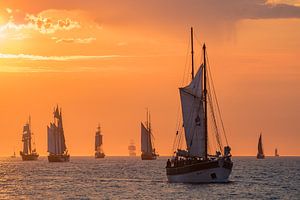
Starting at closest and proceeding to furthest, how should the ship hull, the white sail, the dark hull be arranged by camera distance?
the dark hull → the ship hull → the white sail

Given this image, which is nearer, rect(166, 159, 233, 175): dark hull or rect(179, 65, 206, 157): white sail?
rect(166, 159, 233, 175): dark hull

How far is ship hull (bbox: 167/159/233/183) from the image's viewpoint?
108625 millimetres

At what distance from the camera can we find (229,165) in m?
110

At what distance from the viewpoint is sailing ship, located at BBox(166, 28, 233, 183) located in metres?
109

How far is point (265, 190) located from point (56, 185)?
32.7 m

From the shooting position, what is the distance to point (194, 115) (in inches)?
4547

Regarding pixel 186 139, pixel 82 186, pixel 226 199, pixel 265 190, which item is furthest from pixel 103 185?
pixel 226 199

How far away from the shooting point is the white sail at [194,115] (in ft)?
373

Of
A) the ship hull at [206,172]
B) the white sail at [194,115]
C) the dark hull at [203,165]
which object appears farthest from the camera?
the white sail at [194,115]

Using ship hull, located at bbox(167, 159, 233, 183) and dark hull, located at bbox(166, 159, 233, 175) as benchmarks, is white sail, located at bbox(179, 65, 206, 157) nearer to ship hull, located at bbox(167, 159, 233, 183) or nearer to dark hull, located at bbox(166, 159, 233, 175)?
dark hull, located at bbox(166, 159, 233, 175)

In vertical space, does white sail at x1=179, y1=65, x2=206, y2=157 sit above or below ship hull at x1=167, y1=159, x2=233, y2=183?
above

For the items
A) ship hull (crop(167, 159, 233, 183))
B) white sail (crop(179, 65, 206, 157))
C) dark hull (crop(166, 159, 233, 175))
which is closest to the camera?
dark hull (crop(166, 159, 233, 175))

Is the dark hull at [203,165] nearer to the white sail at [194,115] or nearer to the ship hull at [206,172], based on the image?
the ship hull at [206,172]

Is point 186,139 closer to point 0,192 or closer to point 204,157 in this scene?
point 204,157
